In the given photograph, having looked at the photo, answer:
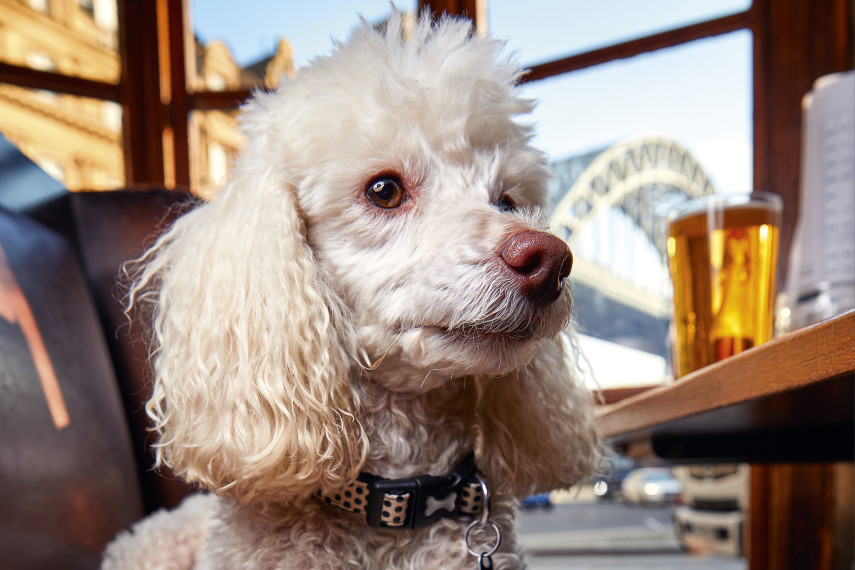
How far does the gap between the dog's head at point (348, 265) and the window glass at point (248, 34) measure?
1.20 metres

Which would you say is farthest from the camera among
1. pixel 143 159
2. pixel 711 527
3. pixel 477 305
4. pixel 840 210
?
pixel 143 159

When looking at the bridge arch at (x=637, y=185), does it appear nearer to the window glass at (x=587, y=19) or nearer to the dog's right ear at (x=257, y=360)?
the window glass at (x=587, y=19)

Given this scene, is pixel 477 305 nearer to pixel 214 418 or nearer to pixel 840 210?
pixel 214 418

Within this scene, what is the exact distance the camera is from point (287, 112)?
2.28 feet

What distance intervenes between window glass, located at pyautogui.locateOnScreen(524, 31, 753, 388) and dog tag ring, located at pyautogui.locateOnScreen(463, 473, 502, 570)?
31.7 inches

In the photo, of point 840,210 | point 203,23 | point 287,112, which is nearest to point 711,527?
point 840,210

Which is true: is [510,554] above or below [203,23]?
below

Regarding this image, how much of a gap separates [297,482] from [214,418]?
4.4 inches

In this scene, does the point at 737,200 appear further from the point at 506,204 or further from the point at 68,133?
the point at 68,133

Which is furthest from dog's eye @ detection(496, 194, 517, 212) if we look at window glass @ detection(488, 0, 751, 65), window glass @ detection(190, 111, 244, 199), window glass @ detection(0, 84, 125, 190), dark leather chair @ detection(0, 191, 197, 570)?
window glass @ detection(190, 111, 244, 199)

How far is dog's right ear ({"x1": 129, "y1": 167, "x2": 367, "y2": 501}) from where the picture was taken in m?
0.59

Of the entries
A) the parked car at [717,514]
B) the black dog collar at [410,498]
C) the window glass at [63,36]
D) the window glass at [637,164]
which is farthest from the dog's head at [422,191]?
the window glass at [63,36]

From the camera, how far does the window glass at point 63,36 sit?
5.32 feet

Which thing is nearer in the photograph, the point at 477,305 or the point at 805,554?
the point at 477,305
